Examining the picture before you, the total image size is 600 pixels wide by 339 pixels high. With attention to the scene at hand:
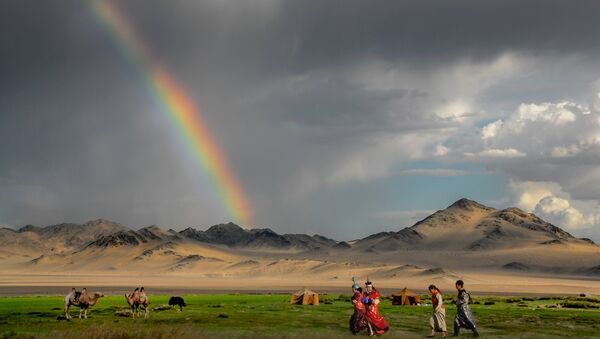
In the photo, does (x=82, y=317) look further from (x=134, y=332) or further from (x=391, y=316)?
(x=391, y=316)

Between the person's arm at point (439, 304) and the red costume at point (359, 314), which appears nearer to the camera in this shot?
the person's arm at point (439, 304)

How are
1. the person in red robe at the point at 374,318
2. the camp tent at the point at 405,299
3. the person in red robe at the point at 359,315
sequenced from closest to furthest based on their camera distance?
the person in red robe at the point at 374,318 → the person in red robe at the point at 359,315 → the camp tent at the point at 405,299

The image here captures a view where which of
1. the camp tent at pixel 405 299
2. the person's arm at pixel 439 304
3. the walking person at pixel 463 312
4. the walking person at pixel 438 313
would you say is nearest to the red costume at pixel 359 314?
the walking person at pixel 438 313

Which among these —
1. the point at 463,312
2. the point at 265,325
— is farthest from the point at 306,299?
the point at 463,312

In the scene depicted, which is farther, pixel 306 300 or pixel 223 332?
pixel 306 300

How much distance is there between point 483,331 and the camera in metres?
31.9

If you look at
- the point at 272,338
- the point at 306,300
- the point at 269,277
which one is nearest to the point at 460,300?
the point at 272,338

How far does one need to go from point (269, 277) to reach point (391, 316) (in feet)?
515

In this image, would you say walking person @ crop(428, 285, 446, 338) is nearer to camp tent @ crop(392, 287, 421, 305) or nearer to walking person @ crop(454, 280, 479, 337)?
walking person @ crop(454, 280, 479, 337)

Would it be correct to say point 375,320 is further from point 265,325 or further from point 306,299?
point 306,299

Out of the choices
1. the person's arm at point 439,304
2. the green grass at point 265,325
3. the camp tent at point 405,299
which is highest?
the camp tent at point 405,299

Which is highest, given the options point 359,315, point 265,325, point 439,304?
point 439,304

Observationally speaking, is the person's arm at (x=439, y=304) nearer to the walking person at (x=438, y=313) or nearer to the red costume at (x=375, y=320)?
the walking person at (x=438, y=313)

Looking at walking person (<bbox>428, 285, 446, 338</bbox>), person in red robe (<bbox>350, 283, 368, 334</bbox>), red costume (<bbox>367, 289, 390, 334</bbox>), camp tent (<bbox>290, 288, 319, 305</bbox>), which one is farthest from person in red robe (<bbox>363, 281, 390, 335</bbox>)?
camp tent (<bbox>290, 288, 319, 305</bbox>)
